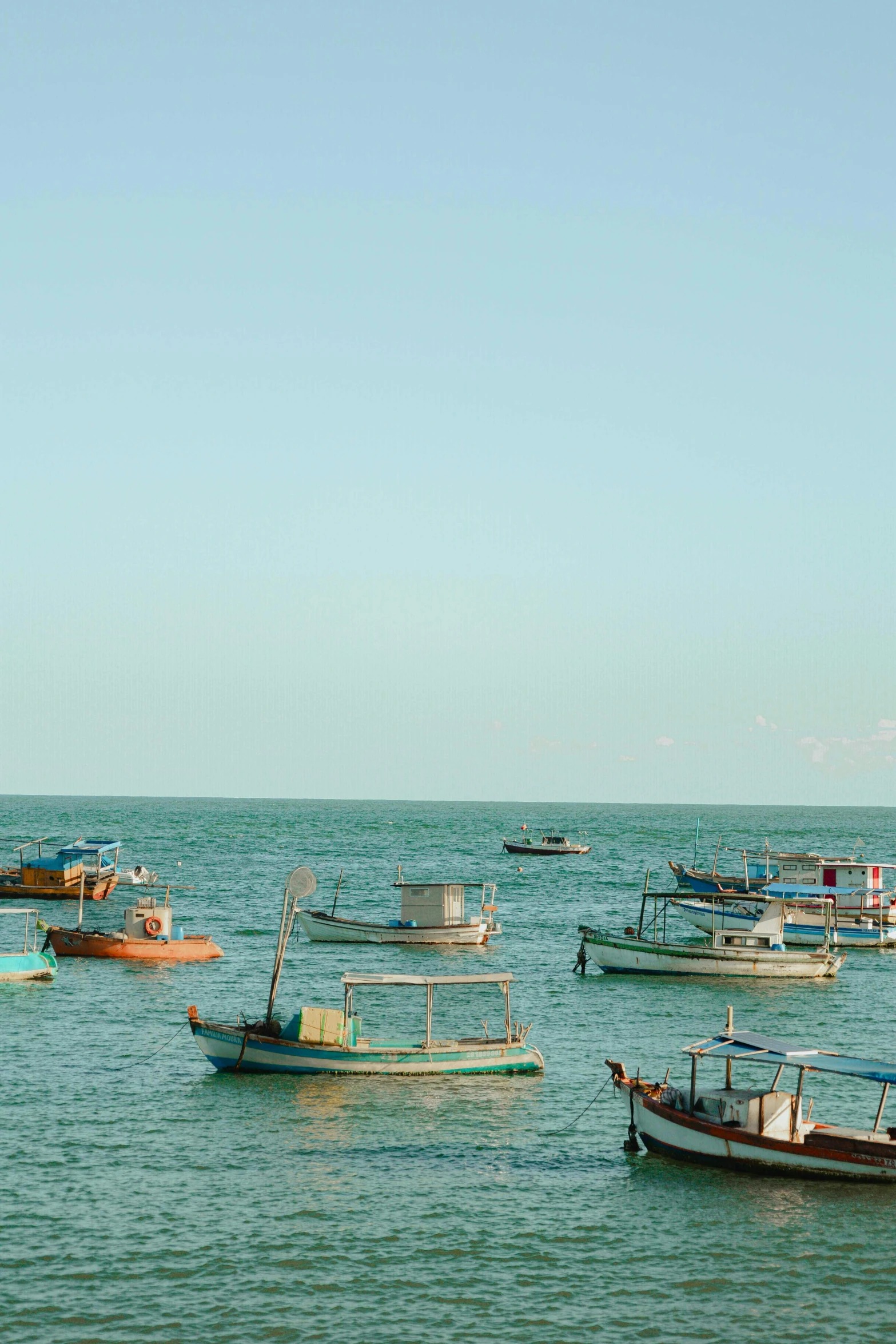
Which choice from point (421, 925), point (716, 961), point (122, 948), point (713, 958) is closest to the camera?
point (716, 961)

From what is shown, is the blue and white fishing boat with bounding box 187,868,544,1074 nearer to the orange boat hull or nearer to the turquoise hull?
the turquoise hull

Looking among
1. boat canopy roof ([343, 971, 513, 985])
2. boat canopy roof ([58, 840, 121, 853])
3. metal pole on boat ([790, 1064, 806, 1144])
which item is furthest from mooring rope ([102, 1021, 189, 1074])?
boat canopy roof ([58, 840, 121, 853])

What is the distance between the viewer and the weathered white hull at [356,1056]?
43.0 meters

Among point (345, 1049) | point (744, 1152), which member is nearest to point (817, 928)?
point (345, 1049)

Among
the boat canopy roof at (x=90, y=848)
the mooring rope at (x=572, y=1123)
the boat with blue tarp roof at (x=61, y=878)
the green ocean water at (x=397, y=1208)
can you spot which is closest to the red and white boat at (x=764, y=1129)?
the green ocean water at (x=397, y=1208)

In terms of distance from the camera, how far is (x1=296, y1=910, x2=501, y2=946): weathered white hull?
8144cm

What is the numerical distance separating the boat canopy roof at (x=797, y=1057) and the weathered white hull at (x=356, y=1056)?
378 inches

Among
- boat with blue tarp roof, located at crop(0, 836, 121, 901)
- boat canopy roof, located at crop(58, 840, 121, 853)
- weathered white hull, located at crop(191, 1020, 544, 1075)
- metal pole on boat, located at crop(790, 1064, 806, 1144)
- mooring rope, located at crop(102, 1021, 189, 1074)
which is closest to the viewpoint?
metal pole on boat, located at crop(790, 1064, 806, 1144)

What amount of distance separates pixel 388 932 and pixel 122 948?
18489 mm

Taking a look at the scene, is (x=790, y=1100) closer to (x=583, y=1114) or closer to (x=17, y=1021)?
(x=583, y=1114)

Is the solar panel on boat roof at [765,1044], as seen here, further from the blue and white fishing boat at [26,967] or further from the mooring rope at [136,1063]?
the blue and white fishing boat at [26,967]

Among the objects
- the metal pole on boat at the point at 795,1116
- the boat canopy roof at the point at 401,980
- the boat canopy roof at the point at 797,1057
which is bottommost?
the metal pole on boat at the point at 795,1116

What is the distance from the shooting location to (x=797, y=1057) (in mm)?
34312

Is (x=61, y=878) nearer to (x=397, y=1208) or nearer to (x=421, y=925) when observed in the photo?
(x=421, y=925)
